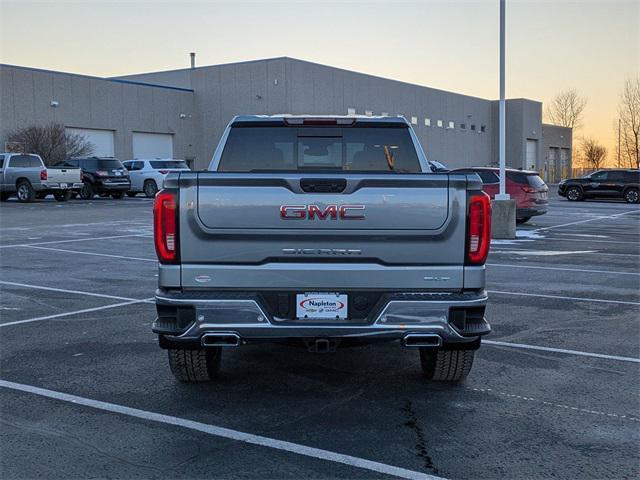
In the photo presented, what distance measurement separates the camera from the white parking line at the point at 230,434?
388 centimetres

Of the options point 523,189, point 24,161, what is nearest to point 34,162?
point 24,161

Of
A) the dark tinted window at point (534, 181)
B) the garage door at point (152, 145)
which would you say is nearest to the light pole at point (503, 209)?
the dark tinted window at point (534, 181)

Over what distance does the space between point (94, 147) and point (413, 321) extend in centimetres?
4258

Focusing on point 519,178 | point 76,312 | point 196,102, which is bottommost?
point 76,312

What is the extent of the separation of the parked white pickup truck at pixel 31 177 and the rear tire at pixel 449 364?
2696 centimetres

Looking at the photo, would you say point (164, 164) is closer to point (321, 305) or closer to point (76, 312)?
point (76, 312)

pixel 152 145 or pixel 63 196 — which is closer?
pixel 63 196

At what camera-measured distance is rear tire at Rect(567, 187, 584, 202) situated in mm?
37812

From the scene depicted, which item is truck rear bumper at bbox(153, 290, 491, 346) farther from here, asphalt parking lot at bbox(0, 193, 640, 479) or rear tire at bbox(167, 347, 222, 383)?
rear tire at bbox(167, 347, 222, 383)

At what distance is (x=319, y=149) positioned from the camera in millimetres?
6355

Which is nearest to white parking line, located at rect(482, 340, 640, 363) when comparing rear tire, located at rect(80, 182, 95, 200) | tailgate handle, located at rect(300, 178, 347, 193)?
tailgate handle, located at rect(300, 178, 347, 193)

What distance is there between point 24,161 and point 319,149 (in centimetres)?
2652

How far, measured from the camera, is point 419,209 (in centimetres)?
448

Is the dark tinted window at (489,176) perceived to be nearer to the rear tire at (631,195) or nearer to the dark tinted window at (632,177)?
the dark tinted window at (632,177)
